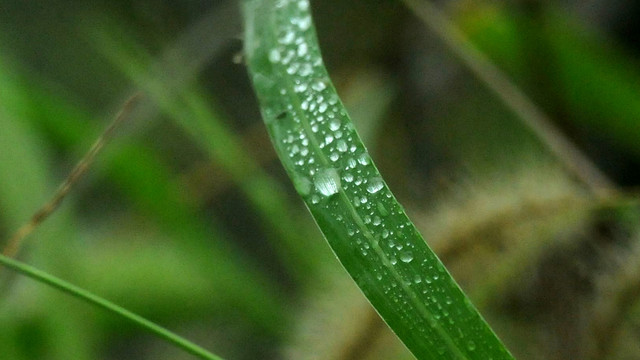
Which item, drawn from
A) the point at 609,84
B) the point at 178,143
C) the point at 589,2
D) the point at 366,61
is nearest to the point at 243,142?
the point at 366,61

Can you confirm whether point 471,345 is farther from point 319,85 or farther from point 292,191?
point 292,191

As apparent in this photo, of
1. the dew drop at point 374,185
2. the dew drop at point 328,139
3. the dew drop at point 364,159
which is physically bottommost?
the dew drop at point 374,185

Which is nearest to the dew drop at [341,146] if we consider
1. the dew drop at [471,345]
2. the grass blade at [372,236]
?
the grass blade at [372,236]

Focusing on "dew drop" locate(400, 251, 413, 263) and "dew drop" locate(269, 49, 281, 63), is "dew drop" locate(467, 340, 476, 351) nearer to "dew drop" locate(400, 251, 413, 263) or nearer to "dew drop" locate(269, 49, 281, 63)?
"dew drop" locate(400, 251, 413, 263)

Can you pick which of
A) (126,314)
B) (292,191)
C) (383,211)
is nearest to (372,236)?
(383,211)

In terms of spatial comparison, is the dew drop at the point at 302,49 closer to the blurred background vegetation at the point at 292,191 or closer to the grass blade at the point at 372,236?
the grass blade at the point at 372,236

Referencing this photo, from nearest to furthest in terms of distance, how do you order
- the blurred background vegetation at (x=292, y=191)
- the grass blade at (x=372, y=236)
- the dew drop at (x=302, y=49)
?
the grass blade at (x=372, y=236) < the dew drop at (x=302, y=49) < the blurred background vegetation at (x=292, y=191)
